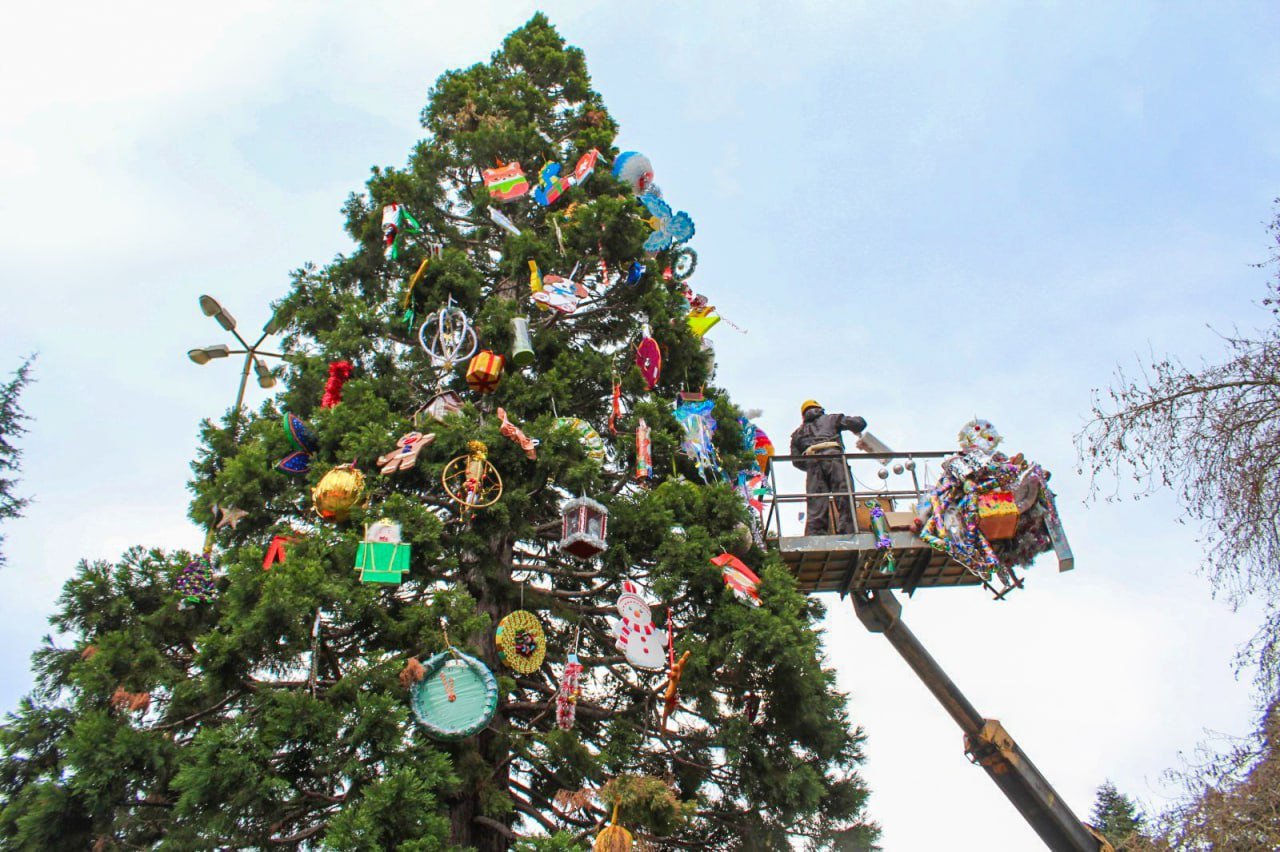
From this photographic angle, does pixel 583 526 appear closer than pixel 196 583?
No

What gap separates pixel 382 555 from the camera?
689 cm

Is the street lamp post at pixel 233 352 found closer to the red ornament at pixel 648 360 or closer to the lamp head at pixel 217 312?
the lamp head at pixel 217 312

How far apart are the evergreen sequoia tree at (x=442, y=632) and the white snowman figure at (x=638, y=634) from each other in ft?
0.38

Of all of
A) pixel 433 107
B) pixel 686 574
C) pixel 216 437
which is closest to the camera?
pixel 686 574

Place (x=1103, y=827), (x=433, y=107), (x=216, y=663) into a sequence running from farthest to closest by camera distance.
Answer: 1. (x=1103, y=827)
2. (x=433, y=107)
3. (x=216, y=663)

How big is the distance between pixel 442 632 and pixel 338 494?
1592 mm

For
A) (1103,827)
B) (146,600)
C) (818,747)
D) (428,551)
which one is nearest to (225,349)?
(146,600)

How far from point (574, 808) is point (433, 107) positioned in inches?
396

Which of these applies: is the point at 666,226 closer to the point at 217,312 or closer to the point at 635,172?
the point at 635,172

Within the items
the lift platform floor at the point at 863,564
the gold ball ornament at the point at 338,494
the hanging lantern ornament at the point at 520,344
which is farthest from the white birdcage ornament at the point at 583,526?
the lift platform floor at the point at 863,564

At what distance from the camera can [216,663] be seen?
→ 6152mm

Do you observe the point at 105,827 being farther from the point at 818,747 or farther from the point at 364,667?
the point at 818,747

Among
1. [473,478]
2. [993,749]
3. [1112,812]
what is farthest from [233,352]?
[1112,812]

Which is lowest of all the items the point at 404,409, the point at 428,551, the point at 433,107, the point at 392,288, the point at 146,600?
the point at 146,600
